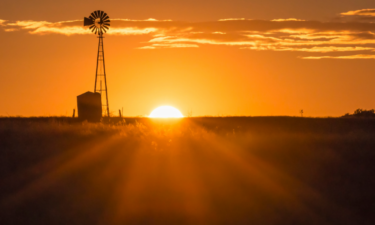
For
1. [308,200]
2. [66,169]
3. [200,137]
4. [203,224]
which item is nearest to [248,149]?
[200,137]

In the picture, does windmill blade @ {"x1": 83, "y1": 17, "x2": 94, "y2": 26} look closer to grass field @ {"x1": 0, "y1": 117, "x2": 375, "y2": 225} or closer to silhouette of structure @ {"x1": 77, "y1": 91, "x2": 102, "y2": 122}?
silhouette of structure @ {"x1": 77, "y1": 91, "x2": 102, "y2": 122}

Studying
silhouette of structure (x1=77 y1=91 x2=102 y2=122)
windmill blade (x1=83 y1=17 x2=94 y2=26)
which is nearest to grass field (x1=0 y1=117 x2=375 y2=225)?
silhouette of structure (x1=77 y1=91 x2=102 y2=122)

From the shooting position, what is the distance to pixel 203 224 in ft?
54.7

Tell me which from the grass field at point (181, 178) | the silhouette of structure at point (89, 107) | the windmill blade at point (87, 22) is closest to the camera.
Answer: the grass field at point (181, 178)

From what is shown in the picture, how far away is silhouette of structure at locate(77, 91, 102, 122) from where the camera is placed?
133ft

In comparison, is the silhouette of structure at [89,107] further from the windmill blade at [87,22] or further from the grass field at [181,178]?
the grass field at [181,178]

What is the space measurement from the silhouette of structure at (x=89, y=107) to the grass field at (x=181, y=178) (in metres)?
15.5

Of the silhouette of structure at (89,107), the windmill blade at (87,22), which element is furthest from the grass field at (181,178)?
the windmill blade at (87,22)

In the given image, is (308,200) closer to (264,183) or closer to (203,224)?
(264,183)

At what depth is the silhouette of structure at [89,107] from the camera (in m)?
40.7

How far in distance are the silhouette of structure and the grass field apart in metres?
15.5

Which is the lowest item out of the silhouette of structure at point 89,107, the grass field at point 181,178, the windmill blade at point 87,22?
the grass field at point 181,178

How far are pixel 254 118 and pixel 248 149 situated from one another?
1969cm

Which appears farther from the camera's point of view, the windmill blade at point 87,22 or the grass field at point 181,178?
the windmill blade at point 87,22
